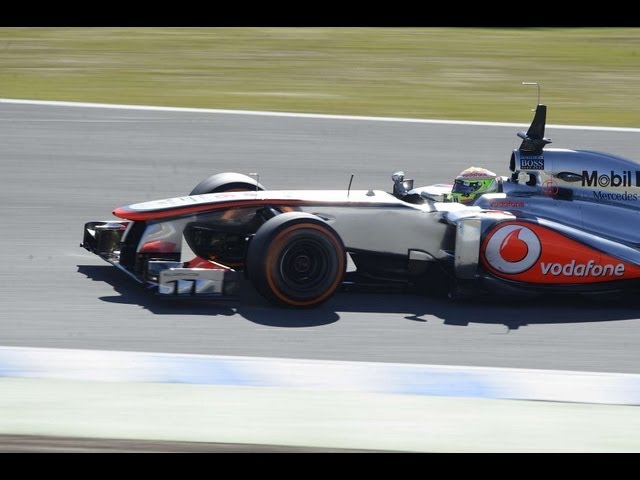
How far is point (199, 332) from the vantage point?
7141 mm

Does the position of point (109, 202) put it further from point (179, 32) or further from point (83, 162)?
point (179, 32)

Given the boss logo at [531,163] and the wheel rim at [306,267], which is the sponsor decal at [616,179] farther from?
the wheel rim at [306,267]

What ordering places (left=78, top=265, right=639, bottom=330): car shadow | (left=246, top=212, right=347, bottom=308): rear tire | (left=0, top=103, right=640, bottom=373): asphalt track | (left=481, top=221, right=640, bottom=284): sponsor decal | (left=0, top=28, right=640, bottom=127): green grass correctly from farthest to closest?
(left=0, top=28, right=640, bottom=127): green grass
(left=481, top=221, right=640, bottom=284): sponsor decal
(left=78, top=265, right=639, bottom=330): car shadow
(left=246, top=212, right=347, bottom=308): rear tire
(left=0, top=103, right=640, bottom=373): asphalt track

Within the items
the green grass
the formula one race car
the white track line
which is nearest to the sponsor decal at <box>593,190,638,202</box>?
the formula one race car

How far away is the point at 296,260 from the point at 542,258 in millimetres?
1773

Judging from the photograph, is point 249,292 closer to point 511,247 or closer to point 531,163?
point 511,247

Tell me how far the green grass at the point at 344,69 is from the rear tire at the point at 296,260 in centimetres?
783

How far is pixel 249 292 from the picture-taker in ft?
26.5

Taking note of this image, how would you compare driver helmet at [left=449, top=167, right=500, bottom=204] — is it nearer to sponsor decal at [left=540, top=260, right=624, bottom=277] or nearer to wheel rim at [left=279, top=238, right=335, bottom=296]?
sponsor decal at [left=540, top=260, right=624, bottom=277]

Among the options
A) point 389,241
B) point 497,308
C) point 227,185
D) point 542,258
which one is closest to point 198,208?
point 227,185

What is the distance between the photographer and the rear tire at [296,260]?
7.43 m

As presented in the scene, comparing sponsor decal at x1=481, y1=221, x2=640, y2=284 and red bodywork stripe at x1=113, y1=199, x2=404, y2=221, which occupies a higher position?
red bodywork stripe at x1=113, y1=199, x2=404, y2=221

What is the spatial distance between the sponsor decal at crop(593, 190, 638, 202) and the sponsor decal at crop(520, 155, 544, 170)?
0.48 metres

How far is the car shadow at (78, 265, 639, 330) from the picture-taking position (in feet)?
24.8
